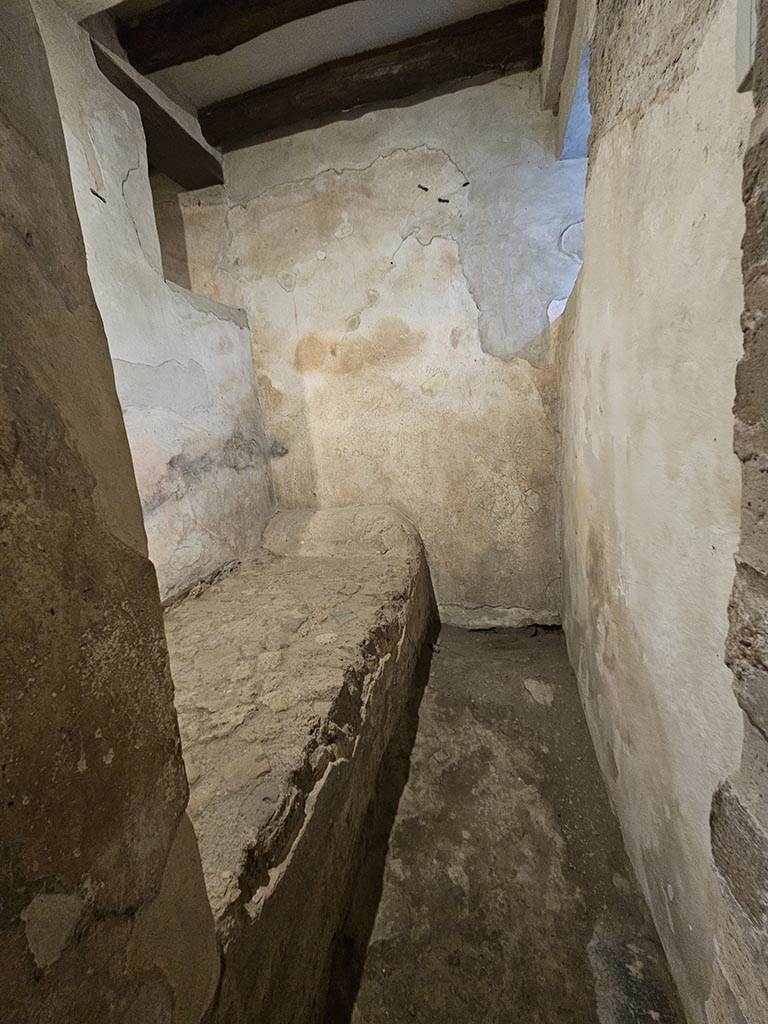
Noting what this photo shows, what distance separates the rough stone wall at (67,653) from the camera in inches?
17.6

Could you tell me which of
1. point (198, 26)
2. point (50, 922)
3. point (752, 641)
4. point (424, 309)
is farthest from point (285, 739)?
point (198, 26)

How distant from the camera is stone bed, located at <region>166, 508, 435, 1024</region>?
0.94 meters

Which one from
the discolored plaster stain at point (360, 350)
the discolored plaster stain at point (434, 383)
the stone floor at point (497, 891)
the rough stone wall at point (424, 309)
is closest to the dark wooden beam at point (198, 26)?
the rough stone wall at point (424, 309)

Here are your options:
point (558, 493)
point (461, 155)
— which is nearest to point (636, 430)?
point (558, 493)

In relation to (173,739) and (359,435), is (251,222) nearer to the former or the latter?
(359,435)

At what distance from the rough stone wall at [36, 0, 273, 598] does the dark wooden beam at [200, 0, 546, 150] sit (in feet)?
2.69

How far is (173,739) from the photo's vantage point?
0.68 m

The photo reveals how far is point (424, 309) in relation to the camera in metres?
2.88

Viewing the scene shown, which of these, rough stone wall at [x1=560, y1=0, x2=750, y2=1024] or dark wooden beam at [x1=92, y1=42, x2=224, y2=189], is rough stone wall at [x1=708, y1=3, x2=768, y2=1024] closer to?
rough stone wall at [x1=560, y1=0, x2=750, y2=1024]

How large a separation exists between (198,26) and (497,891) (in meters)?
4.29

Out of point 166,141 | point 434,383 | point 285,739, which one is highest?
point 166,141

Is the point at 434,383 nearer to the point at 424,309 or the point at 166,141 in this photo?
the point at 424,309

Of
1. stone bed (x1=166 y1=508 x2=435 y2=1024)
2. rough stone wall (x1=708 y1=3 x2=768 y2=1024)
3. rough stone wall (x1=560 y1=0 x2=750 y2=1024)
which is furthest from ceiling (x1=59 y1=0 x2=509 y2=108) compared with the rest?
stone bed (x1=166 y1=508 x2=435 y2=1024)

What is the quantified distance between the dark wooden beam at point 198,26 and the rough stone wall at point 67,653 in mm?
2584
